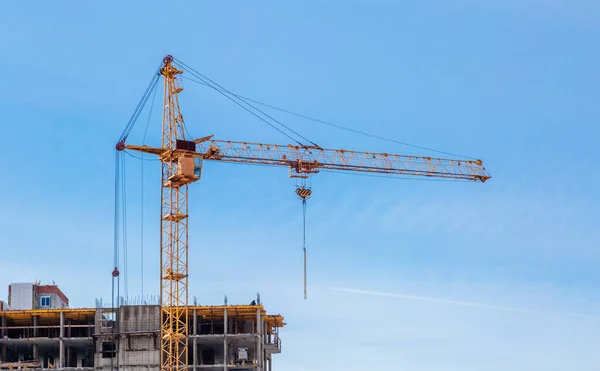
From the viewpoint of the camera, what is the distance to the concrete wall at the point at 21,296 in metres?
192

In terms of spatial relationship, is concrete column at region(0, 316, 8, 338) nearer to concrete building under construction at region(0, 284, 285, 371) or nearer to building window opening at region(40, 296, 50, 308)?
concrete building under construction at region(0, 284, 285, 371)

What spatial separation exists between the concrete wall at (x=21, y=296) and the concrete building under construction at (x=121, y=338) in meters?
7.88

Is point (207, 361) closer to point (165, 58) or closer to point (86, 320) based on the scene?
point (86, 320)

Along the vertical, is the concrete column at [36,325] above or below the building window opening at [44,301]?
below

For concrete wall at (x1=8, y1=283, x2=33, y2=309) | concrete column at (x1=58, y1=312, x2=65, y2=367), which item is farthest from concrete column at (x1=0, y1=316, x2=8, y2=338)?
concrete wall at (x1=8, y1=283, x2=33, y2=309)

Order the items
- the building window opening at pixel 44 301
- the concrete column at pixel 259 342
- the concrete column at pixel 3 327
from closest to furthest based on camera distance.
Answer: the concrete column at pixel 259 342, the concrete column at pixel 3 327, the building window opening at pixel 44 301

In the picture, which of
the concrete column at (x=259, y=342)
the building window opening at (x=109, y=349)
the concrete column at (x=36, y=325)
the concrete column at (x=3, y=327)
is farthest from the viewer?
the concrete column at (x=36, y=325)

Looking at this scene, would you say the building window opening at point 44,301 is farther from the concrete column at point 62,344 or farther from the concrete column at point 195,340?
the concrete column at point 195,340

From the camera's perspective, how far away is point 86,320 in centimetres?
17950

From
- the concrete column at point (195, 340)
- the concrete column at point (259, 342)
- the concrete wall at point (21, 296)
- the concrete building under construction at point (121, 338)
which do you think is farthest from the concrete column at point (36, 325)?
the concrete column at point (259, 342)

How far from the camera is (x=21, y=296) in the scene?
193m

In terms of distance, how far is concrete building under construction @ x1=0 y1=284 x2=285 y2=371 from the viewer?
174000 mm

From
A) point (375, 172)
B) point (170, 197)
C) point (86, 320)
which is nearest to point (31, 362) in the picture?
point (86, 320)

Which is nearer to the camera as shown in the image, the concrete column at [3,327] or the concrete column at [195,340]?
the concrete column at [195,340]
